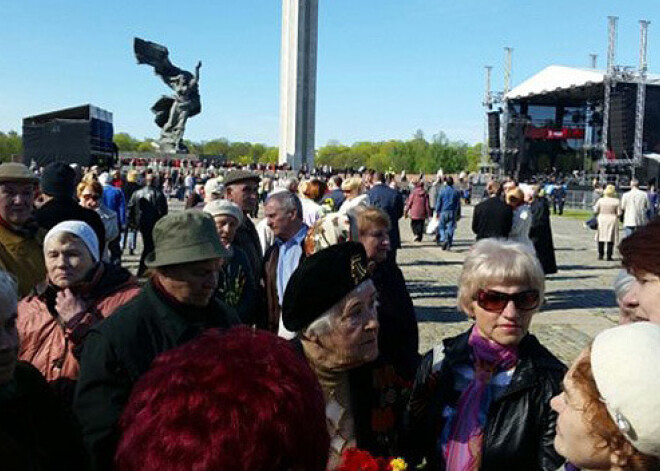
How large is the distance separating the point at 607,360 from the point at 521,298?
1251mm

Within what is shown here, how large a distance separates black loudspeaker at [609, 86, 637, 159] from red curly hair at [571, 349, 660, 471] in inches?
1680

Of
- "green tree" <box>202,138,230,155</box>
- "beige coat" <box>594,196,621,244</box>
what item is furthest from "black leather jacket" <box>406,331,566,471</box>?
"green tree" <box>202,138,230,155</box>

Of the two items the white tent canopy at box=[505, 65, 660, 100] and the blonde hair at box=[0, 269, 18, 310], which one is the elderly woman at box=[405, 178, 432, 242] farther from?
→ the white tent canopy at box=[505, 65, 660, 100]

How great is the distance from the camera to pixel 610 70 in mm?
40562

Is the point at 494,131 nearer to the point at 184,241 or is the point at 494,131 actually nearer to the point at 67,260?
the point at 67,260

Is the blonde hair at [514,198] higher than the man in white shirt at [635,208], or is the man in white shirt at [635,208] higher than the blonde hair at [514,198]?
the blonde hair at [514,198]

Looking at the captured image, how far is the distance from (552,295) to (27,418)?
10.5 metres

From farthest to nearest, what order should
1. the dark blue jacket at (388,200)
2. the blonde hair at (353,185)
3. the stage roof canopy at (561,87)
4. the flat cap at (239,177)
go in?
1. the stage roof canopy at (561,87)
2. the dark blue jacket at (388,200)
3. the blonde hair at (353,185)
4. the flat cap at (239,177)

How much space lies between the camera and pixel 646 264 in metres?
2.61

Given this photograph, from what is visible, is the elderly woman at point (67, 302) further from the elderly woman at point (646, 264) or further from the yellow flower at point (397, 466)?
the elderly woman at point (646, 264)

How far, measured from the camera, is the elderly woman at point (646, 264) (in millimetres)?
2572

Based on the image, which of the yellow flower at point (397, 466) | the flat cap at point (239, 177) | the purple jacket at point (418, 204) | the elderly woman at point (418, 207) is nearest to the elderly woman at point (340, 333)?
the yellow flower at point (397, 466)

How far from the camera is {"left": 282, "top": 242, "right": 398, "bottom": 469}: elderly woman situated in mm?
2531

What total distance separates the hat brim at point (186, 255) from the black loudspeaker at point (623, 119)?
138 ft
